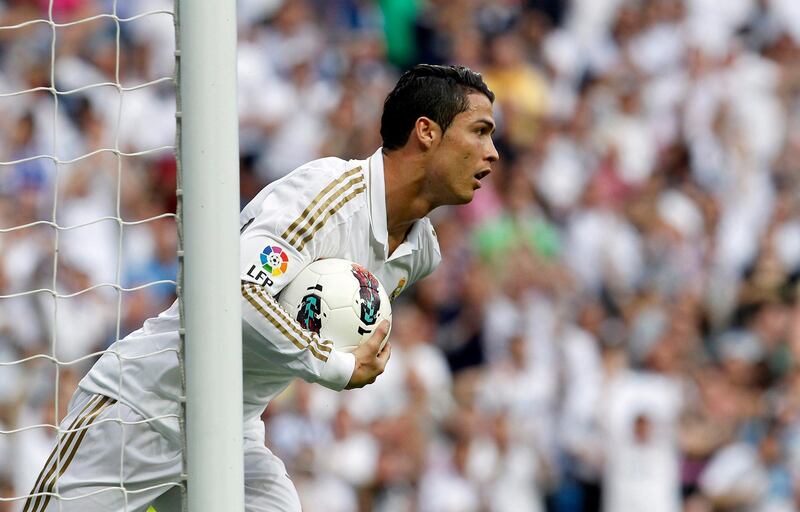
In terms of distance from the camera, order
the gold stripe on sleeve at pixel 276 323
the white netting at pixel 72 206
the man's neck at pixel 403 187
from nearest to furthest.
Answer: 1. the gold stripe on sleeve at pixel 276 323
2. the man's neck at pixel 403 187
3. the white netting at pixel 72 206

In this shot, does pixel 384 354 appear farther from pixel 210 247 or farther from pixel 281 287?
pixel 210 247

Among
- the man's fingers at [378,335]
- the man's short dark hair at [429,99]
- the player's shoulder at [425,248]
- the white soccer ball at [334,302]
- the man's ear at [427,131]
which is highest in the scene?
the man's short dark hair at [429,99]

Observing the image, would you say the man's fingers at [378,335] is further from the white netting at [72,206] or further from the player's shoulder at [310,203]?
the white netting at [72,206]

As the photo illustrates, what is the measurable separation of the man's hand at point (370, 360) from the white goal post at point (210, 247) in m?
0.51

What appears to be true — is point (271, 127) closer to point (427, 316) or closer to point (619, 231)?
point (427, 316)

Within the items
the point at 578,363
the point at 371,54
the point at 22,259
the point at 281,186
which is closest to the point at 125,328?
the point at 22,259

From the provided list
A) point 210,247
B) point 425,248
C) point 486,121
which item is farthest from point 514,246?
point 210,247

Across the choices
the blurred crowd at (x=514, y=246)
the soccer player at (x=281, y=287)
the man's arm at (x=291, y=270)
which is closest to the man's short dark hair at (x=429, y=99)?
the soccer player at (x=281, y=287)

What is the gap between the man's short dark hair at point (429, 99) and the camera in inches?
193

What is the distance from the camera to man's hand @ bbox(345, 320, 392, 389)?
4.44 m

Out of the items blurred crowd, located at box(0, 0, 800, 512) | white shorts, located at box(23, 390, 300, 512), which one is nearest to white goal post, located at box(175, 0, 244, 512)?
white shorts, located at box(23, 390, 300, 512)

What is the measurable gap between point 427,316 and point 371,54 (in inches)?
110

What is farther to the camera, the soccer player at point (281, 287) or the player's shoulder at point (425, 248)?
the player's shoulder at point (425, 248)

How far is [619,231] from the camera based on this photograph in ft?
36.9
